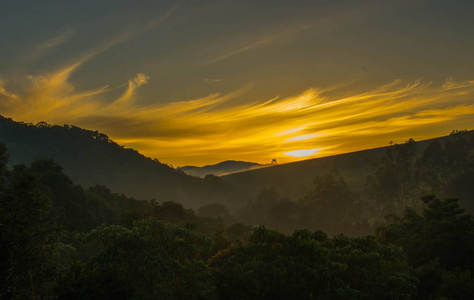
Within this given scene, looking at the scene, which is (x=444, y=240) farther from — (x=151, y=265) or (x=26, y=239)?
(x=26, y=239)

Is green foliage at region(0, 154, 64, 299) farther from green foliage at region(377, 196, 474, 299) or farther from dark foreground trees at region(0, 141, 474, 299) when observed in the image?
green foliage at region(377, 196, 474, 299)

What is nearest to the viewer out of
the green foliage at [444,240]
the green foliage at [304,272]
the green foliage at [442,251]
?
the green foliage at [304,272]

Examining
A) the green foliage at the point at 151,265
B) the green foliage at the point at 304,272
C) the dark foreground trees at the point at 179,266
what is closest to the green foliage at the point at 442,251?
the dark foreground trees at the point at 179,266

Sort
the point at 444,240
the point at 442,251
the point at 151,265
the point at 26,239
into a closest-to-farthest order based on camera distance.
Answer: the point at 151,265 < the point at 26,239 < the point at 442,251 < the point at 444,240

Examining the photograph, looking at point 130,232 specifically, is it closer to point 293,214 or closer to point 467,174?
point 467,174

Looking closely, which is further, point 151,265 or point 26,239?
point 26,239

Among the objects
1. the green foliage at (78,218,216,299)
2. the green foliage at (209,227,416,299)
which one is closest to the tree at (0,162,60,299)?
the green foliage at (78,218,216,299)

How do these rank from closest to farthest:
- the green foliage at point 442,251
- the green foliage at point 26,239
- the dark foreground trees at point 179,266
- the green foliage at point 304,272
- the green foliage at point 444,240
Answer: the green foliage at point 26,239, the dark foreground trees at point 179,266, the green foliage at point 304,272, the green foliage at point 442,251, the green foliage at point 444,240

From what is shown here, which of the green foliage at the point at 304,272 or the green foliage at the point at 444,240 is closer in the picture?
the green foliage at the point at 304,272

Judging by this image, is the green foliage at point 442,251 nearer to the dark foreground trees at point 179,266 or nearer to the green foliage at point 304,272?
the dark foreground trees at point 179,266

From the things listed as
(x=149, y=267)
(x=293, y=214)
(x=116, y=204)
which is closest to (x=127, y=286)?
(x=149, y=267)

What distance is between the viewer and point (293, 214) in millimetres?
128250

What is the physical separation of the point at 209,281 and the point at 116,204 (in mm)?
79028

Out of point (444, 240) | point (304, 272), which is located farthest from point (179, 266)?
point (444, 240)
